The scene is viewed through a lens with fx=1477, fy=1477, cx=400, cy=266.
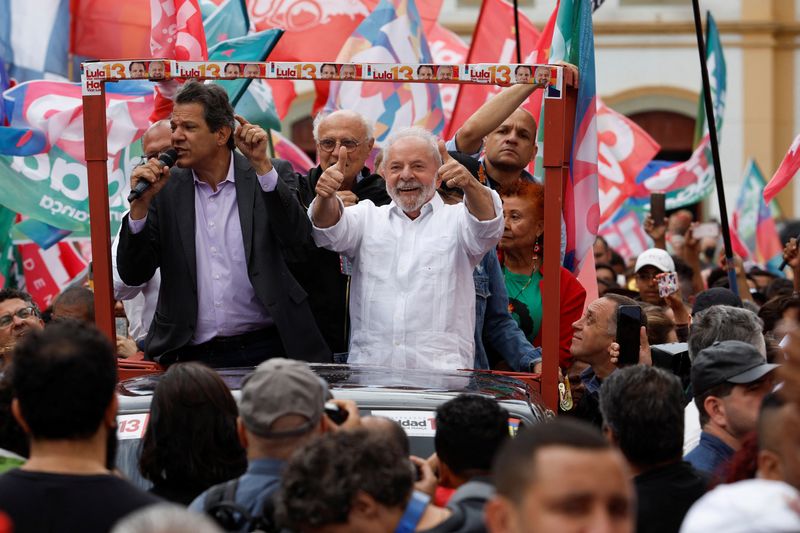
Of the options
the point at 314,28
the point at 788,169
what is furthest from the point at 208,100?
the point at 314,28

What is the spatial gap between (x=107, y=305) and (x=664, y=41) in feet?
66.7

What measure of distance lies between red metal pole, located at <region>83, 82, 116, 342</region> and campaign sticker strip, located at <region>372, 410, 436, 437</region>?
63.2 inches

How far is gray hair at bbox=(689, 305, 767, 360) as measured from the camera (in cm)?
570

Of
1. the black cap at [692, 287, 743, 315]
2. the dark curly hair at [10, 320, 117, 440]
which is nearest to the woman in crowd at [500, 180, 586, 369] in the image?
the black cap at [692, 287, 743, 315]

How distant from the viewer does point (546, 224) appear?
5.75 metres

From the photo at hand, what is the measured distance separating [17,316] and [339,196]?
1.56 metres

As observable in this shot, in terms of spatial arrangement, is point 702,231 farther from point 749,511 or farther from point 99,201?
point 749,511

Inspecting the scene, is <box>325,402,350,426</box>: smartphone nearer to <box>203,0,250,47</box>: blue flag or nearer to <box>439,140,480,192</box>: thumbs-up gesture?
<box>439,140,480,192</box>: thumbs-up gesture

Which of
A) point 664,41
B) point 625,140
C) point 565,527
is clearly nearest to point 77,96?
point 625,140

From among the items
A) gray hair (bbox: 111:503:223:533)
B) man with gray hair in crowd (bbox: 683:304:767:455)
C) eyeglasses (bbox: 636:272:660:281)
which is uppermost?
eyeglasses (bbox: 636:272:660:281)

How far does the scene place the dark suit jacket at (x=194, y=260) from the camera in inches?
231

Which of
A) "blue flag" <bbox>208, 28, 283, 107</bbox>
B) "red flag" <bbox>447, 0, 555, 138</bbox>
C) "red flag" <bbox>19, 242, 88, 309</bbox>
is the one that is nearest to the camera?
"blue flag" <bbox>208, 28, 283, 107</bbox>

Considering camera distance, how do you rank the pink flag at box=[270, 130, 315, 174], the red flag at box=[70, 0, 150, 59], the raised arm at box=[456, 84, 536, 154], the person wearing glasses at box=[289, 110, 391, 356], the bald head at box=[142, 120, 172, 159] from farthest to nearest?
1. the pink flag at box=[270, 130, 315, 174]
2. the red flag at box=[70, 0, 150, 59]
3. the bald head at box=[142, 120, 172, 159]
4. the raised arm at box=[456, 84, 536, 154]
5. the person wearing glasses at box=[289, 110, 391, 356]

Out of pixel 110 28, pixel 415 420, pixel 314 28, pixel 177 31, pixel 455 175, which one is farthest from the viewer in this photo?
pixel 314 28
